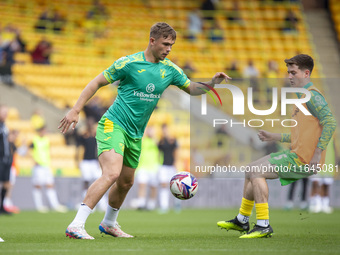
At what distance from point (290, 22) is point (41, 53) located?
10245 millimetres

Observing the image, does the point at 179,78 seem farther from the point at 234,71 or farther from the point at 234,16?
the point at 234,16

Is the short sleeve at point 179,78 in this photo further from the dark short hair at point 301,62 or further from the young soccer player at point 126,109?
the dark short hair at point 301,62

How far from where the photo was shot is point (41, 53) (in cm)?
2152

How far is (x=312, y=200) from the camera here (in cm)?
1684

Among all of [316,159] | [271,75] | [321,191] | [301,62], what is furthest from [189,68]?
[316,159]

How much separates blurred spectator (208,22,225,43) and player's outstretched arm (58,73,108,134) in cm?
1804

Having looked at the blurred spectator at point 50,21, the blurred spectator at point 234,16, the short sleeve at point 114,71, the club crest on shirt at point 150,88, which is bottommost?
the club crest on shirt at point 150,88

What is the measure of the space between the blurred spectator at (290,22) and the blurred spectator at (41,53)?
9807 millimetres

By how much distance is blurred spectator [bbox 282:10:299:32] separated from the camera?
25.9m

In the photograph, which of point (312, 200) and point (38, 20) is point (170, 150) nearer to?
point (312, 200)

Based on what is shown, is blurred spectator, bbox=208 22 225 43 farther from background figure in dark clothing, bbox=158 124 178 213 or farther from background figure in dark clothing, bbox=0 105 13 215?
background figure in dark clothing, bbox=0 105 13 215

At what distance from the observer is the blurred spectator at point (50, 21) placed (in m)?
23.2

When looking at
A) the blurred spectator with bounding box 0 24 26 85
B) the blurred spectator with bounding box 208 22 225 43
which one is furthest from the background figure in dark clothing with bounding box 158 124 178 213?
the blurred spectator with bounding box 208 22 225 43

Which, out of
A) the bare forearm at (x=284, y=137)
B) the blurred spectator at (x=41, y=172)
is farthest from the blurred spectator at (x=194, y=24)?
the bare forearm at (x=284, y=137)
